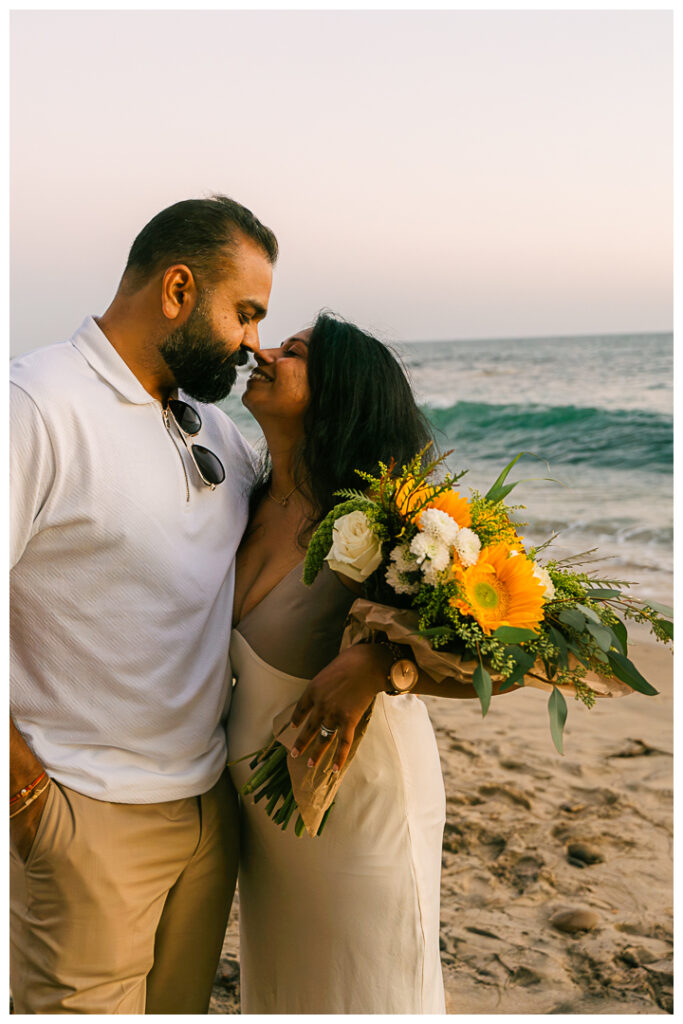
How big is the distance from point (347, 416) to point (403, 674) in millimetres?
987

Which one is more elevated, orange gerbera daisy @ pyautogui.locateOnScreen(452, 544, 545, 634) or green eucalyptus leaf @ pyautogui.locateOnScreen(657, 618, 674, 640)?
orange gerbera daisy @ pyautogui.locateOnScreen(452, 544, 545, 634)

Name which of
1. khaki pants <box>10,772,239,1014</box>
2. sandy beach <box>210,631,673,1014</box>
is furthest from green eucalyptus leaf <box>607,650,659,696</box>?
sandy beach <box>210,631,673,1014</box>

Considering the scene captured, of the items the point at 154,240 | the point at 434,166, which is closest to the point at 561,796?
the point at 154,240

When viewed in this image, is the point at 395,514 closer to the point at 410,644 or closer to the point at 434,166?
the point at 410,644

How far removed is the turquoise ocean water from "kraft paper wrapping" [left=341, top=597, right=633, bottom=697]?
953mm

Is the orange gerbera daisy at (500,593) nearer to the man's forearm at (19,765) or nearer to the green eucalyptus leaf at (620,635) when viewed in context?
the green eucalyptus leaf at (620,635)

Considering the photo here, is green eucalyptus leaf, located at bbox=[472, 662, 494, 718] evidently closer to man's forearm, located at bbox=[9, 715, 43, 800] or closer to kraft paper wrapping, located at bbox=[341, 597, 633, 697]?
kraft paper wrapping, located at bbox=[341, 597, 633, 697]

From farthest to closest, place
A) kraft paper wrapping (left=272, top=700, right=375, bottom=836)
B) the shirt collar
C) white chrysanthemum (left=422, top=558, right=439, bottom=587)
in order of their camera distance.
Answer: the shirt collar, kraft paper wrapping (left=272, top=700, right=375, bottom=836), white chrysanthemum (left=422, top=558, right=439, bottom=587)

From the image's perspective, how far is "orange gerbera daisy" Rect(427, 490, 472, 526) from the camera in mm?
2059

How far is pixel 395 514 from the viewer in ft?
6.85

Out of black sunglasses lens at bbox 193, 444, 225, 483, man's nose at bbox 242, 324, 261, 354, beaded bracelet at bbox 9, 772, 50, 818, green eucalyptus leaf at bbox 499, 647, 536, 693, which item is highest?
man's nose at bbox 242, 324, 261, 354

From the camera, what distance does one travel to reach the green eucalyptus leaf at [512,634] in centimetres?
186

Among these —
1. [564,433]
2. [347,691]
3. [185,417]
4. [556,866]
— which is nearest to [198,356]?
[185,417]

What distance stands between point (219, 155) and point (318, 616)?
16.4 ft
